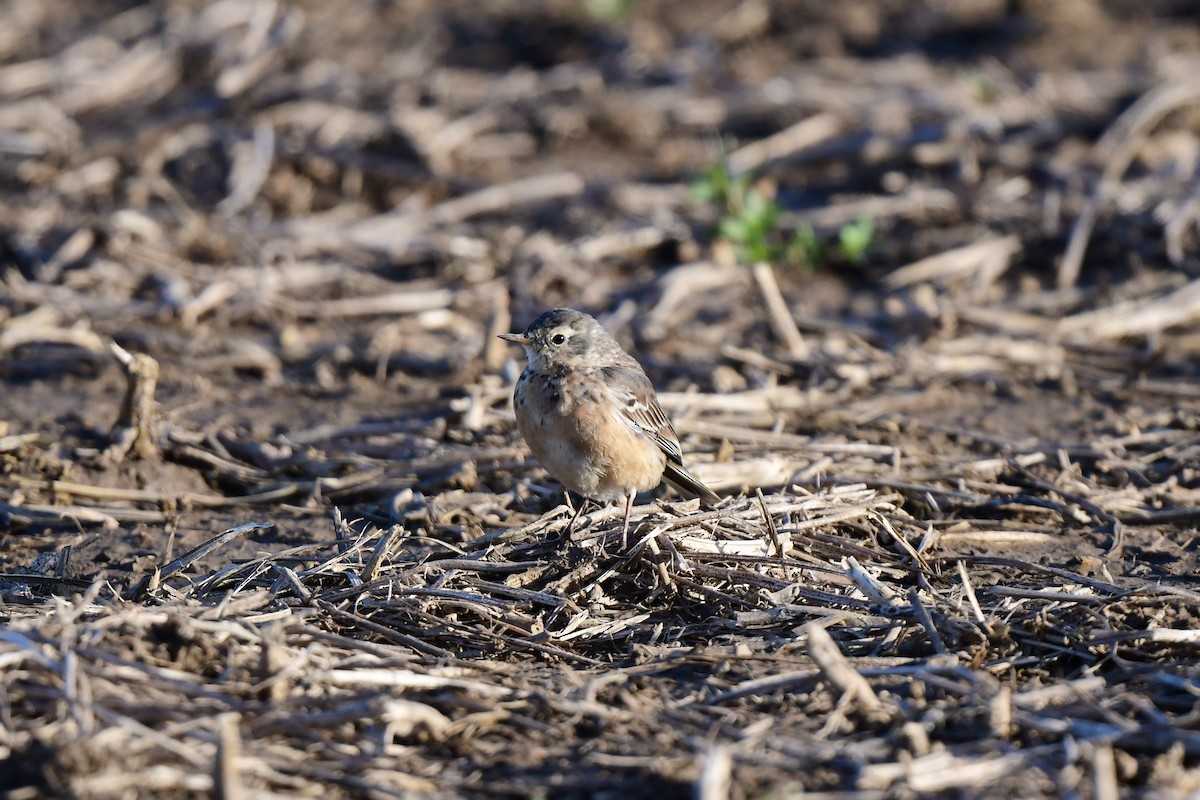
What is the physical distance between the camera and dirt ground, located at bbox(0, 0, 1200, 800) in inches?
179

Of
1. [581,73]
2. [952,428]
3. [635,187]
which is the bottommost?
[952,428]

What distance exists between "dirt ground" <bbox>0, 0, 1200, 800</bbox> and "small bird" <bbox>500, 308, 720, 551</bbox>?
0.32 meters

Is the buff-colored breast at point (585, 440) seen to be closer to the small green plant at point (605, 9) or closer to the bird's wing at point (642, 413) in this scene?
the bird's wing at point (642, 413)

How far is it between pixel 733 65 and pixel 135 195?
553 cm

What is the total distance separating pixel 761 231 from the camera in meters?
9.67

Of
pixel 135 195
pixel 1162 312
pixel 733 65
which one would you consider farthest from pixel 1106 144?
pixel 135 195

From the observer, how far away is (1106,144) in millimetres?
10938

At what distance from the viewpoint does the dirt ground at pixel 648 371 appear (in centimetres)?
454

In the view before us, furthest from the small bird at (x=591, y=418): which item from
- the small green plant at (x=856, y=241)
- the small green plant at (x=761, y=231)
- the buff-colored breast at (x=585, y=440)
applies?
the small green plant at (x=856, y=241)

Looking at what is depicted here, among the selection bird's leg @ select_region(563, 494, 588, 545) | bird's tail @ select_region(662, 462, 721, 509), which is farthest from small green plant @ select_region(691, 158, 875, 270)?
bird's leg @ select_region(563, 494, 588, 545)

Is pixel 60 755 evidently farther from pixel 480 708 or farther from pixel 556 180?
pixel 556 180

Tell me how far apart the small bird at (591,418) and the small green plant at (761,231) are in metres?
2.92

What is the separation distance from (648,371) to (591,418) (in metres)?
2.34

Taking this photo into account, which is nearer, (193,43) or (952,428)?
(952,428)
